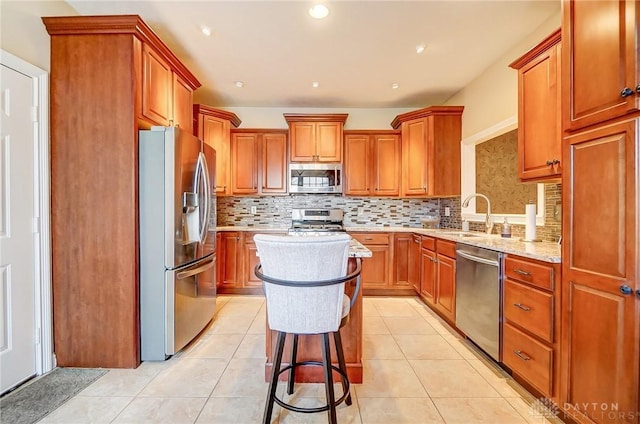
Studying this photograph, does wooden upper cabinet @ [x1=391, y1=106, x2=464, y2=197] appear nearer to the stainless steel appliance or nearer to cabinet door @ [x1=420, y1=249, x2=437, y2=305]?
cabinet door @ [x1=420, y1=249, x2=437, y2=305]

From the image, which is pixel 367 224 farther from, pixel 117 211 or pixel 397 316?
pixel 117 211

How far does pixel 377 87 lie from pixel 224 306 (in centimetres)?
330

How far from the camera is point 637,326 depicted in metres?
1.16

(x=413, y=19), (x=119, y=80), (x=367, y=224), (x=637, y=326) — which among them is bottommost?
(x=637, y=326)

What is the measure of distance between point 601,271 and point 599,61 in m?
0.97

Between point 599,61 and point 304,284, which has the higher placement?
point 599,61

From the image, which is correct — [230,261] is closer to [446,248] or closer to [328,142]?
[328,142]

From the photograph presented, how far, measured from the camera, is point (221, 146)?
12.9 ft

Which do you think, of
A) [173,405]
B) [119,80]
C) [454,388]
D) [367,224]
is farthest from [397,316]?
[119,80]

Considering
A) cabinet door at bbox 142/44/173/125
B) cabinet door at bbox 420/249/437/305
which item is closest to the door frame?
cabinet door at bbox 142/44/173/125

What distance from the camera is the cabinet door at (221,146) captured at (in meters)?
3.83

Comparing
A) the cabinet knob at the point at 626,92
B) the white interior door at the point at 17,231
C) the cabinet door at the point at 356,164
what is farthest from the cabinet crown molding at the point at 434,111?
the white interior door at the point at 17,231

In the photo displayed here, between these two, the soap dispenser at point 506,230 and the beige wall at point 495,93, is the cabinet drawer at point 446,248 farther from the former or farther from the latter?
the beige wall at point 495,93

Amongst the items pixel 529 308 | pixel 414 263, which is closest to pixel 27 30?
pixel 529 308
